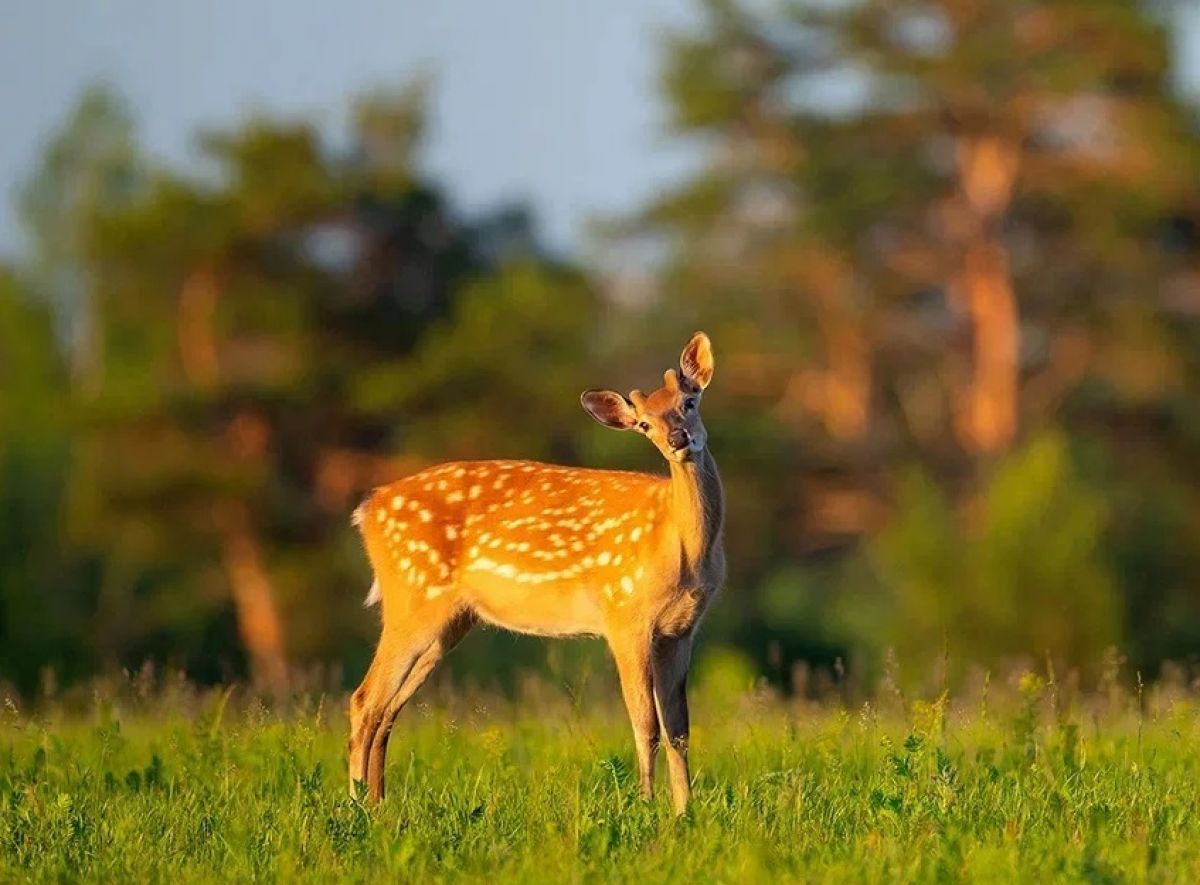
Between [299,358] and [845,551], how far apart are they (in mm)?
9755

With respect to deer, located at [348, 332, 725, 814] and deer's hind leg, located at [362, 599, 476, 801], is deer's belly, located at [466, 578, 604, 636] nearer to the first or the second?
deer, located at [348, 332, 725, 814]

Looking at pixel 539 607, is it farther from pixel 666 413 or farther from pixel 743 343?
pixel 743 343

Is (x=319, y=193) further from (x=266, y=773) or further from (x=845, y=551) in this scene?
(x=266, y=773)

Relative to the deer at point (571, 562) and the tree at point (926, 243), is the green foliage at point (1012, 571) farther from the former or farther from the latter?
the deer at point (571, 562)

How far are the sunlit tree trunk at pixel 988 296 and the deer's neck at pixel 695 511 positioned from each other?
30069 millimetres

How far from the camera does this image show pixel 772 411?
1655 inches

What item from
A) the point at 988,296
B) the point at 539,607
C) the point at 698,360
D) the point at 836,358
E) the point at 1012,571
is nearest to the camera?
the point at 698,360

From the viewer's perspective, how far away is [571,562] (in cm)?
1023

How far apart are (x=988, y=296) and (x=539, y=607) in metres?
30.7

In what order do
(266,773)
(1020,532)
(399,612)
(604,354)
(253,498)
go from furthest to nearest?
(604,354)
(253,498)
(1020,532)
(399,612)
(266,773)

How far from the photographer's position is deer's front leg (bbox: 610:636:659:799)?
9.43 meters

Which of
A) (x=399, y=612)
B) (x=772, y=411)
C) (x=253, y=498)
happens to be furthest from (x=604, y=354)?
(x=399, y=612)

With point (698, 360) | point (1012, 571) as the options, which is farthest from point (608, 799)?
point (1012, 571)

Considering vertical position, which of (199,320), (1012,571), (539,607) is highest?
(539,607)
